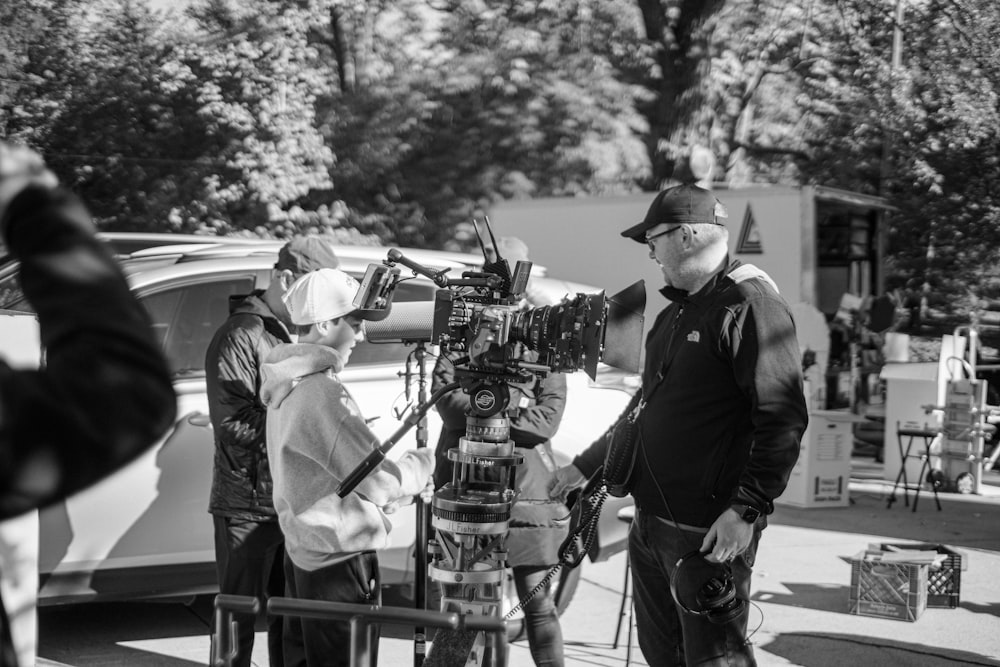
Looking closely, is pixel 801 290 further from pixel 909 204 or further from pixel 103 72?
pixel 103 72

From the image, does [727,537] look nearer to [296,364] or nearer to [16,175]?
[296,364]

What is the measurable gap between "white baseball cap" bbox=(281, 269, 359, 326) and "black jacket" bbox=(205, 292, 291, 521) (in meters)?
0.99

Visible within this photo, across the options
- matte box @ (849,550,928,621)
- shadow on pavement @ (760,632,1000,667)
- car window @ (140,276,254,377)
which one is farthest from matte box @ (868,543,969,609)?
car window @ (140,276,254,377)

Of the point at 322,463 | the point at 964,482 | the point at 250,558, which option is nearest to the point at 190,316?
the point at 250,558

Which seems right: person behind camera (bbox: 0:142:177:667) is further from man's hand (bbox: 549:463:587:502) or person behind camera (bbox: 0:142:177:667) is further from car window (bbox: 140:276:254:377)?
car window (bbox: 140:276:254:377)

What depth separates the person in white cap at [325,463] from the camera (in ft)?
10.6

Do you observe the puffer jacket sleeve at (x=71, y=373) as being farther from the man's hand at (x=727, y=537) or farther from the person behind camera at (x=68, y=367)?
the man's hand at (x=727, y=537)

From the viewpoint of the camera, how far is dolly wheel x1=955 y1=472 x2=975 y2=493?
34.4 feet

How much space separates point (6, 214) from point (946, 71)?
1922 centimetres

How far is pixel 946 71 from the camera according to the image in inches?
714

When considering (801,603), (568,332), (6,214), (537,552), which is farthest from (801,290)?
(6,214)

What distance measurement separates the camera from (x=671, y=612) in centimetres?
352

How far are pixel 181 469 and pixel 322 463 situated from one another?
7.59ft

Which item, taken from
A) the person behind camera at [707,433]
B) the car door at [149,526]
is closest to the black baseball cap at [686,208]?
the person behind camera at [707,433]
